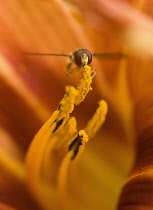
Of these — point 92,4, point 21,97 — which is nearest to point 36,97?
point 21,97

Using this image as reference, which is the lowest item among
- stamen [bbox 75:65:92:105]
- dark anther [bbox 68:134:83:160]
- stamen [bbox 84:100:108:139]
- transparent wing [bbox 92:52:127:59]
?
dark anther [bbox 68:134:83:160]

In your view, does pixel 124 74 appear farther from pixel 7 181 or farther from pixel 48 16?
pixel 7 181

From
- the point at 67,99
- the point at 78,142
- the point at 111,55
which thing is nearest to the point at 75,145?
the point at 78,142

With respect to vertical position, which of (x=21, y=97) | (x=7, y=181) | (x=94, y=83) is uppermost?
(x=94, y=83)

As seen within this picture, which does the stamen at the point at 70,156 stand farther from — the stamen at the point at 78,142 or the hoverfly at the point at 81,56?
the hoverfly at the point at 81,56

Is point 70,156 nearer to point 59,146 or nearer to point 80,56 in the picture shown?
point 59,146

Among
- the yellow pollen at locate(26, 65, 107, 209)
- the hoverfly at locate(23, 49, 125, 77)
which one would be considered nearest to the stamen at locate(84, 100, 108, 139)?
the yellow pollen at locate(26, 65, 107, 209)

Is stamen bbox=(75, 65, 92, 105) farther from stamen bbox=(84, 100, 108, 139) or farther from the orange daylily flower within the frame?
stamen bbox=(84, 100, 108, 139)

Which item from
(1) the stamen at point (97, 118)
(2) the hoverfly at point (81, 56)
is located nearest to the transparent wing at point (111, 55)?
(2) the hoverfly at point (81, 56)
